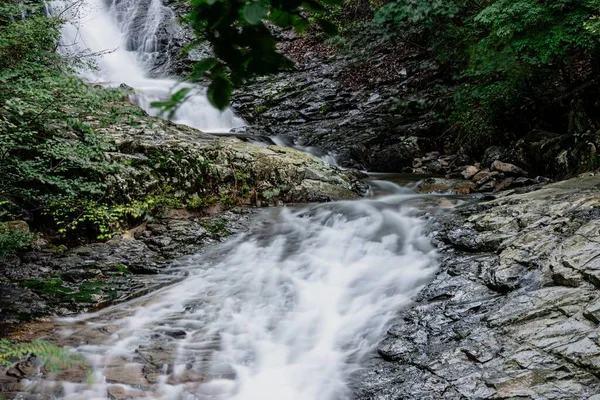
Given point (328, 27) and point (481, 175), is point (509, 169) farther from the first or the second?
point (328, 27)

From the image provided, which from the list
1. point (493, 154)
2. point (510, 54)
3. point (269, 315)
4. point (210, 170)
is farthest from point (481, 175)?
point (269, 315)

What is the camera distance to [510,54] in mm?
8508

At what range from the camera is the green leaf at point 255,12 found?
0.96 metres

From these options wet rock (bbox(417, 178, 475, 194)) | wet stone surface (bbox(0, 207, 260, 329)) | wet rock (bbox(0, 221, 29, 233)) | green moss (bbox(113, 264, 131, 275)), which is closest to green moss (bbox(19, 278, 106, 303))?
wet stone surface (bbox(0, 207, 260, 329))

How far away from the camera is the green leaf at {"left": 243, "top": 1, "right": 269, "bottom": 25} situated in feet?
3.13

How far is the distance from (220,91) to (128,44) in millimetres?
17977

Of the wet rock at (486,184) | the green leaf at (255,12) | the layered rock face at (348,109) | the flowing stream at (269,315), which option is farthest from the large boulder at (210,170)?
the green leaf at (255,12)

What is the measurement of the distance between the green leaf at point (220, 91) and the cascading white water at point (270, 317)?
10.1ft

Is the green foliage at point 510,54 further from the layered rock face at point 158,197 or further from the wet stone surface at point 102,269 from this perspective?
the wet stone surface at point 102,269

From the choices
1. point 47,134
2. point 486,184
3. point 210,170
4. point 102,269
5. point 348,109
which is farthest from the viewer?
point 348,109

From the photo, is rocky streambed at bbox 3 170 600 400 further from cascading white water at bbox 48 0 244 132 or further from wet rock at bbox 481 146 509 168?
cascading white water at bbox 48 0 244 132

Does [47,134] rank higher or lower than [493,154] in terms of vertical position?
lower

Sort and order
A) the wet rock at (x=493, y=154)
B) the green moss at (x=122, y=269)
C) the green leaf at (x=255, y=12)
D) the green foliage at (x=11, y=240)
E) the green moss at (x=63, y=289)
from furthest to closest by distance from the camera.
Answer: the wet rock at (x=493, y=154), the green moss at (x=122, y=269), the green moss at (x=63, y=289), the green foliage at (x=11, y=240), the green leaf at (x=255, y=12)

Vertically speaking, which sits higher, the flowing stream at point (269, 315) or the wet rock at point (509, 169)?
the wet rock at point (509, 169)
